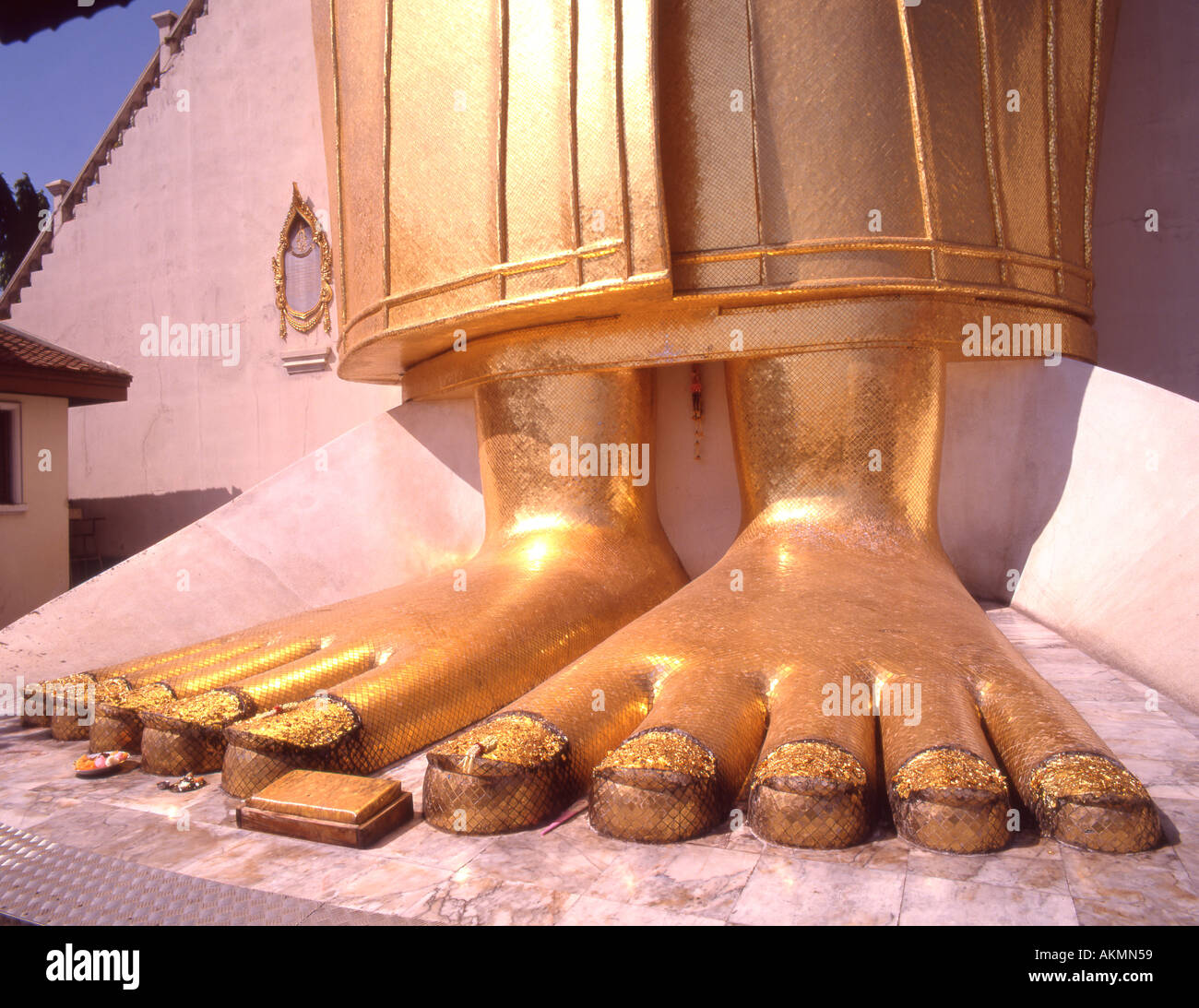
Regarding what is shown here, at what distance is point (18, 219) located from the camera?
687 centimetres

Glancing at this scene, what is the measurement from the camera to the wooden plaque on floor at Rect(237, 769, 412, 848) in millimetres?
1488

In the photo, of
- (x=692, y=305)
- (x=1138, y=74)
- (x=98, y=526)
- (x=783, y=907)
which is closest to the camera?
(x=783, y=907)

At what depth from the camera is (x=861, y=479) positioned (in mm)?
2367

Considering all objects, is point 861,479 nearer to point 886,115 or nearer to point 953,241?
point 953,241

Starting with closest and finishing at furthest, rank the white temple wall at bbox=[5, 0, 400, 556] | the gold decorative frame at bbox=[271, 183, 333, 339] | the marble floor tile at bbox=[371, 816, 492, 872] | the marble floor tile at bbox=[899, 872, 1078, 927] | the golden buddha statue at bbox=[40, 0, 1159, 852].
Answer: the marble floor tile at bbox=[899, 872, 1078, 927] < the marble floor tile at bbox=[371, 816, 492, 872] < the golden buddha statue at bbox=[40, 0, 1159, 852] < the gold decorative frame at bbox=[271, 183, 333, 339] < the white temple wall at bbox=[5, 0, 400, 556]

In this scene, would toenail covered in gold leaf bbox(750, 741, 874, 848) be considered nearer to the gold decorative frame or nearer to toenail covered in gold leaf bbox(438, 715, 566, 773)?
toenail covered in gold leaf bbox(438, 715, 566, 773)

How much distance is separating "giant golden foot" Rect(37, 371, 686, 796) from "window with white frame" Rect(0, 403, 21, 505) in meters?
3.72

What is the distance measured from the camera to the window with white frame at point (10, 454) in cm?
514

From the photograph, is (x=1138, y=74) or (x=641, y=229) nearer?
(x=641, y=229)

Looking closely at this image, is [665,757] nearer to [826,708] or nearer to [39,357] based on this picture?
[826,708]

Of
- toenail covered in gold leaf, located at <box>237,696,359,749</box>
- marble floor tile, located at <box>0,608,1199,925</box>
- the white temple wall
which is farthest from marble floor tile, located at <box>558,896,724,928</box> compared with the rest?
the white temple wall

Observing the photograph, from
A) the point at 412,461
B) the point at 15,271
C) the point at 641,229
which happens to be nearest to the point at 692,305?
the point at 641,229

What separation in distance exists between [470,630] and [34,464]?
4350 millimetres
